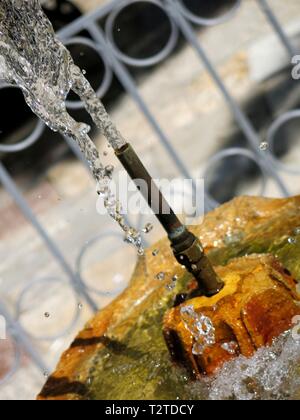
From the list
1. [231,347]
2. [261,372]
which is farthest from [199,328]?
[261,372]

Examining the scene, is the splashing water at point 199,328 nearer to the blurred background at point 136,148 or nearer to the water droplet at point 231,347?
the water droplet at point 231,347

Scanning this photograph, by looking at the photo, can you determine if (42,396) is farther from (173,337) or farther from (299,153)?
(299,153)

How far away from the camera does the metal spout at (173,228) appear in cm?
201

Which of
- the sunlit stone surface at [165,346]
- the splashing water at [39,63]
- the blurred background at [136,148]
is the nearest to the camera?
the sunlit stone surface at [165,346]

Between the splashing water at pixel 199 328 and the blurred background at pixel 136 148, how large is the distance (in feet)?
7.68

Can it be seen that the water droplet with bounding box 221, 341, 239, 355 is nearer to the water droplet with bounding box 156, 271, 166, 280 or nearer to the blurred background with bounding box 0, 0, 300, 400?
the water droplet with bounding box 156, 271, 166, 280

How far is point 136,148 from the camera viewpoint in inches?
218

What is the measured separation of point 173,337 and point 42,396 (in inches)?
21.5

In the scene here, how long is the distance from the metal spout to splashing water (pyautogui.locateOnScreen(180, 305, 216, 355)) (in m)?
0.08

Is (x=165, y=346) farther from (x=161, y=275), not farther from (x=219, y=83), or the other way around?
(x=219, y=83)

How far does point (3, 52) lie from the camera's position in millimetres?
2453

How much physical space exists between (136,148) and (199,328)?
3.54 meters

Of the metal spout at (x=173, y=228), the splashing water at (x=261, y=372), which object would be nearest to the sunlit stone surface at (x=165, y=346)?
the splashing water at (x=261, y=372)

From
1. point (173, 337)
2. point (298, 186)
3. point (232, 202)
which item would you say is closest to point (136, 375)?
point (173, 337)
